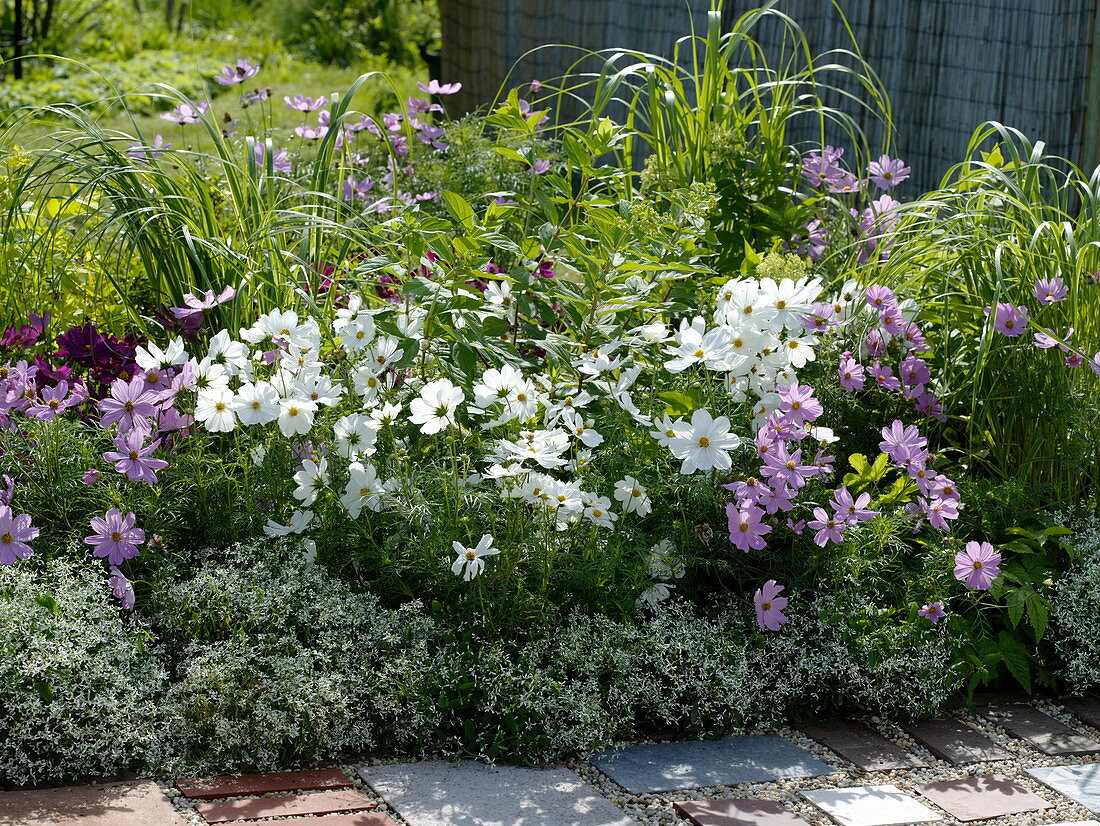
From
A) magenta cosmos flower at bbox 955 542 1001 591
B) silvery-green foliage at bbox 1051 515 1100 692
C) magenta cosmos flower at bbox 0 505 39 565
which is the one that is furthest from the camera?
silvery-green foliage at bbox 1051 515 1100 692

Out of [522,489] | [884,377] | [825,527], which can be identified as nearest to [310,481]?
[522,489]

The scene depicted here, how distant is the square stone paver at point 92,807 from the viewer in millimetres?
1884

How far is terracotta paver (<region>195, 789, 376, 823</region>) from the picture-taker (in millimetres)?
1960

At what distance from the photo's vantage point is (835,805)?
2.14 meters

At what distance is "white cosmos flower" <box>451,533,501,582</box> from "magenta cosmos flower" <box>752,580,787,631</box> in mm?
601

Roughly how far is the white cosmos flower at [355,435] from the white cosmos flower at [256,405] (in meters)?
0.14

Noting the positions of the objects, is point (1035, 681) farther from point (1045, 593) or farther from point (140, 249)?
point (140, 249)

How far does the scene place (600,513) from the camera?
243 centimetres

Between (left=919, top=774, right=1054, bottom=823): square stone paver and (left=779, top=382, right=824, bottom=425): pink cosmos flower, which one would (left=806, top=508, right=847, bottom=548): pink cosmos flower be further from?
(left=919, top=774, right=1054, bottom=823): square stone paver

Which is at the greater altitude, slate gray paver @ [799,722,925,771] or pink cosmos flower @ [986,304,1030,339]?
pink cosmos flower @ [986,304,1030,339]

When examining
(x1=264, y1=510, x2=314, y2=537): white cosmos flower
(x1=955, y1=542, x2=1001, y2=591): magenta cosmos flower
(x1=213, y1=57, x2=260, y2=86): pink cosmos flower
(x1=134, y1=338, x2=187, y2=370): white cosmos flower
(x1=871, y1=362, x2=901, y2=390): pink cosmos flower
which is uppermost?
(x1=213, y1=57, x2=260, y2=86): pink cosmos flower


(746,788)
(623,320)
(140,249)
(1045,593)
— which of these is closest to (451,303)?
(623,320)

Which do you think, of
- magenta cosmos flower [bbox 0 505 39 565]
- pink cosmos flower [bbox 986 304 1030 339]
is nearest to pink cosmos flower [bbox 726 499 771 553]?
pink cosmos flower [bbox 986 304 1030 339]

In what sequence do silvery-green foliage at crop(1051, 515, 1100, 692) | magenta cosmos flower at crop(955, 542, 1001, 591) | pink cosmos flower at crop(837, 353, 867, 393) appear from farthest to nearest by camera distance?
pink cosmos flower at crop(837, 353, 867, 393), silvery-green foliage at crop(1051, 515, 1100, 692), magenta cosmos flower at crop(955, 542, 1001, 591)
